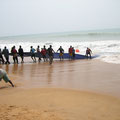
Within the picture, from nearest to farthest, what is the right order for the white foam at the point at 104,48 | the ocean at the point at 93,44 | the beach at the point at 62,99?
the beach at the point at 62,99
the white foam at the point at 104,48
the ocean at the point at 93,44

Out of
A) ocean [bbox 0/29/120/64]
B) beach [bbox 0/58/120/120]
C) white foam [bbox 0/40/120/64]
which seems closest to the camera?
beach [bbox 0/58/120/120]

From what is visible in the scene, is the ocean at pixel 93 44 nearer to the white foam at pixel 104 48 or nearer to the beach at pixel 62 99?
the white foam at pixel 104 48

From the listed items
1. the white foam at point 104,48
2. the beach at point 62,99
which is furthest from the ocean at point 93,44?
the beach at point 62,99

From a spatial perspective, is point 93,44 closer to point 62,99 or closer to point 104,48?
point 104,48

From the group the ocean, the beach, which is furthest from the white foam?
the beach

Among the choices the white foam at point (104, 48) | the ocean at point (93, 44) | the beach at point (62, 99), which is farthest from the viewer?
the ocean at point (93, 44)

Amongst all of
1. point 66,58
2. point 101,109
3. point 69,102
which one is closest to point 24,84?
point 69,102

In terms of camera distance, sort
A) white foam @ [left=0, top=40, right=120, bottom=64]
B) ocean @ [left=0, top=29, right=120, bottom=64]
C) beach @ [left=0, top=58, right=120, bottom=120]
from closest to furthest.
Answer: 1. beach @ [left=0, top=58, right=120, bottom=120]
2. white foam @ [left=0, top=40, right=120, bottom=64]
3. ocean @ [left=0, top=29, right=120, bottom=64]

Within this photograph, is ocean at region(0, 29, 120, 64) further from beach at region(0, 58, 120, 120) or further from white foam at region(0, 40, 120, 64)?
beach at region(0, 58, 120, 120)

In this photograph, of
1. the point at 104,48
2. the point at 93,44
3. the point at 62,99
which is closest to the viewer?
the point at 62,99

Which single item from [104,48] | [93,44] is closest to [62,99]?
[104,48]

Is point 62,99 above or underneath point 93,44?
underneath

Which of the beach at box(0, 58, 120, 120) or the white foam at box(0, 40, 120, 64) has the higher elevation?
the white foam at box(0, 40, 120, 64)

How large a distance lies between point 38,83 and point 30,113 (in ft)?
12.1
